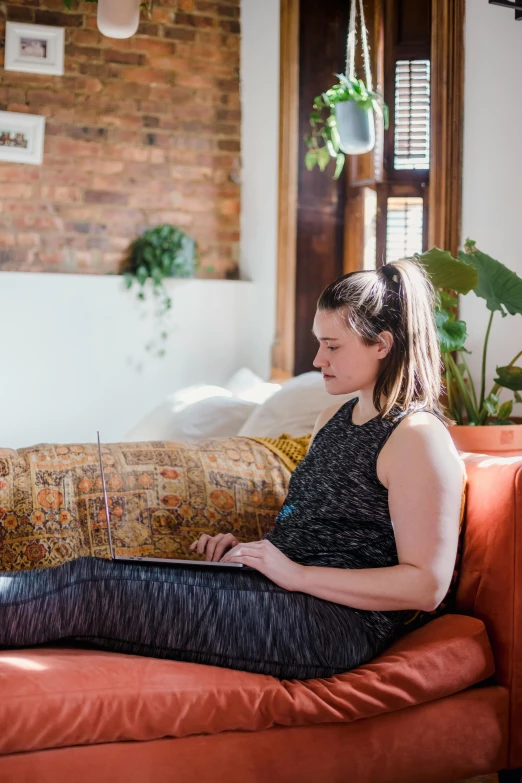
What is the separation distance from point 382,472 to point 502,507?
258 millimetres

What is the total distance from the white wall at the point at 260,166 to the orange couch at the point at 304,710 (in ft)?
8.54

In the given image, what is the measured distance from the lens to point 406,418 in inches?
66.5

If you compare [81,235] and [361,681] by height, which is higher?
[81,235]

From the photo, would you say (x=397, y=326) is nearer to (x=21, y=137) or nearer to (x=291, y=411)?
(x=291, y=411)

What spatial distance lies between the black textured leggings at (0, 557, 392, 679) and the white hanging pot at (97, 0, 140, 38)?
2.41 m

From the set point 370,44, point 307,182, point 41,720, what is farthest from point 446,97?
point 41,720

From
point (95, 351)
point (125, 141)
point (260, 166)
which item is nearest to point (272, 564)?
point (95, 351)

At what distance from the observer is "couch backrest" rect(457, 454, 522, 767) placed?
1688 millimetres

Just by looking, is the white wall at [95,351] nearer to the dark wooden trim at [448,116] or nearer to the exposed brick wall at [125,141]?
the exposed brick wall at [125,141]

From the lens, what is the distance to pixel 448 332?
95.3 inches

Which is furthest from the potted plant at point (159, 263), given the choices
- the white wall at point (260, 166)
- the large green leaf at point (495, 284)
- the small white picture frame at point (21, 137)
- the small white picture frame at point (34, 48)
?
the large green leaf at point (495, 284)

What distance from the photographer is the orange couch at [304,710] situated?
144 centimetres

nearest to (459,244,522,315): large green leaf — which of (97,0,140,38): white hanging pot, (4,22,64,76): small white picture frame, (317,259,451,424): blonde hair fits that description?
(317,259,451,424): blonde hair

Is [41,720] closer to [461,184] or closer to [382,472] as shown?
[382,472]
